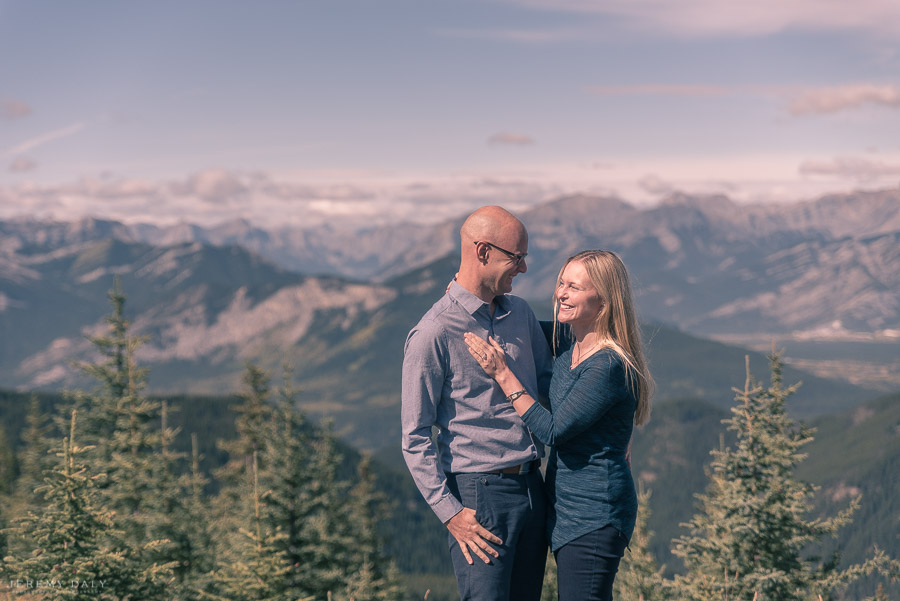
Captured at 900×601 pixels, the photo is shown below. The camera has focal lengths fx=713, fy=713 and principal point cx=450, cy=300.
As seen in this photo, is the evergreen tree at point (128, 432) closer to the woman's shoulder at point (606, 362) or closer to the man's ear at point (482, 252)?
the man's ear at point (482, 252)

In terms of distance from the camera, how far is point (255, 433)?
46.2 m

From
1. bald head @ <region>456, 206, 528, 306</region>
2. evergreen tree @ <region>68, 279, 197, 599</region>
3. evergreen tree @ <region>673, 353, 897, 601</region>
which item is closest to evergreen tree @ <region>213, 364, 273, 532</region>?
evergreen tree @ <region>68, 279, 197, 599</region>

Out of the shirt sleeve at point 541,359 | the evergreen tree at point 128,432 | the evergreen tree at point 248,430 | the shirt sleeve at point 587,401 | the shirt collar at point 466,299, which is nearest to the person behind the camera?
the shirt sleeve at point 587,401

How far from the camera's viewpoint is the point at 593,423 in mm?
6281

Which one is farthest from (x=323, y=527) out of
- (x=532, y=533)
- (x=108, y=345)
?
(x=532, y=533)

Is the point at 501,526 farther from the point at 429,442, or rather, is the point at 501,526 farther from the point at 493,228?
the point at 493,228

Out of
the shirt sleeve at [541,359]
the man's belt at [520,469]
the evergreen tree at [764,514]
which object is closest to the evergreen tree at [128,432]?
the evergreen tree at [764,514]

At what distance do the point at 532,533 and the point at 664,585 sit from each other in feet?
41.0

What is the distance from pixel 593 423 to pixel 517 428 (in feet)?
2.56

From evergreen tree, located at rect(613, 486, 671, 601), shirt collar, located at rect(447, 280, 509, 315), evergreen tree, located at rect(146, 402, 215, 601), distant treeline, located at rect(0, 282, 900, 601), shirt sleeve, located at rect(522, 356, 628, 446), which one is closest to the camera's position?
shirt sleeve, located at rect(522, 356, 628, 446)

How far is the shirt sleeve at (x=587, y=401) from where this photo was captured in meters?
6.23

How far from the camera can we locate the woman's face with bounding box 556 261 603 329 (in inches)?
260

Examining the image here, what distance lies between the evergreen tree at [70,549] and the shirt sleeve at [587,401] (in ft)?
26.4

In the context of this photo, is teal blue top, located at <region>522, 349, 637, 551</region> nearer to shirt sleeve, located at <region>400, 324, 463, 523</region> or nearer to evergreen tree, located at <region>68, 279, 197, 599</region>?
shirt sleeve, located at <region>400, 324, 463, 523</region>
